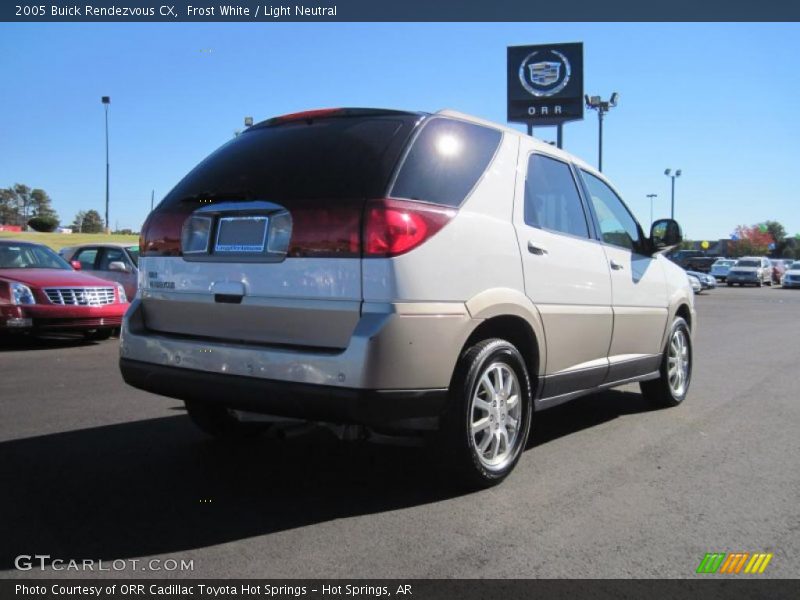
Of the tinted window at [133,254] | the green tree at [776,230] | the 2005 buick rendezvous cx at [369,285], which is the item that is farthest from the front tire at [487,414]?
the green tree at [776,230]

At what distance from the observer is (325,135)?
377 centimetres

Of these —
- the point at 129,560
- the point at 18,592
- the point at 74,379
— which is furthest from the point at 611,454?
the point at 74,379

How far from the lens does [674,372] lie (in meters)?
6.20

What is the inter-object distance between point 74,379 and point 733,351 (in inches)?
343

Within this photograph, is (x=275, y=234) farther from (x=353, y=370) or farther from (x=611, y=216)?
(x=611, y=216)

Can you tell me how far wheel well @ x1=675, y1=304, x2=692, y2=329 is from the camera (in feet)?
21.0

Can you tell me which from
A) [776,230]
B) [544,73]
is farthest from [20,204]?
[776,230]

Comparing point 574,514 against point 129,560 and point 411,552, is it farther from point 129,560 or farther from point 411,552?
point 129,560

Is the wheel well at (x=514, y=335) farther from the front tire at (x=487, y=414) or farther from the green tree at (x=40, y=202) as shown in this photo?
the green tree at (x=40, y=202)

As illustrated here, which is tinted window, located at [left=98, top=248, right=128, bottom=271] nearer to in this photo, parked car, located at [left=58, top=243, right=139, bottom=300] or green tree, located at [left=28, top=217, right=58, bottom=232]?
parked car, located at [left=58, top=243, right=139, bottom=300]

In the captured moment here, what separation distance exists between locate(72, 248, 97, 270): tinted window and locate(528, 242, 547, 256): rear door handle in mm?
11243

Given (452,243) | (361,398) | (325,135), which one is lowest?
(361,398)

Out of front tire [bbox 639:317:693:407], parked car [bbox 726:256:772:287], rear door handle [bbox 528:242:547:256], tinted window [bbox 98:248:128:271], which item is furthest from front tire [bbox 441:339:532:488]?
parked car [bbox 726:256:772:287]

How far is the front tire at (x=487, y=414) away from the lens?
3555 millimetres
